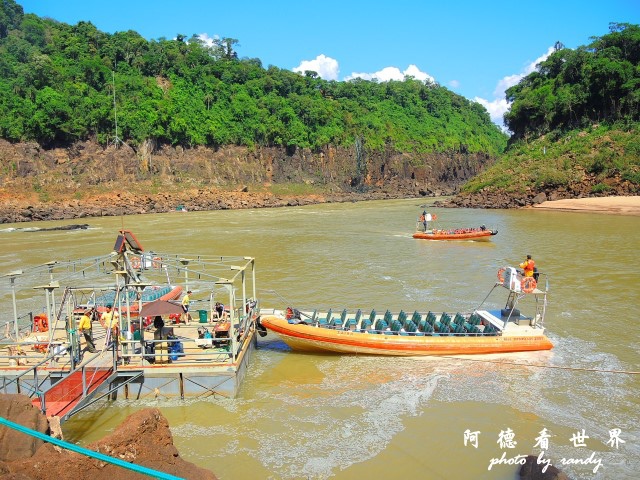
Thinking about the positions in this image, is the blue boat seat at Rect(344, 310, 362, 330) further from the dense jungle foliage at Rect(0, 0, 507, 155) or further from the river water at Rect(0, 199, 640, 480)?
the dense jungle foliage at Rect(0, 0, 507, 155)

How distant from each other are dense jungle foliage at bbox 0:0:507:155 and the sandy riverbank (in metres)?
53.1

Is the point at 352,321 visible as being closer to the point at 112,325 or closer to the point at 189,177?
the point at 112,325

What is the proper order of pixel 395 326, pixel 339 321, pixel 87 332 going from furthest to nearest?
pixel 339 321 < pixel 395 326 < pixel 87 332

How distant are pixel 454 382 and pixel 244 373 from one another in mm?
5252

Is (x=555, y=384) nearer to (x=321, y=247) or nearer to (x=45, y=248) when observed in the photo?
(x=321, y=247)

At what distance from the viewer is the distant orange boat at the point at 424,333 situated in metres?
14.2

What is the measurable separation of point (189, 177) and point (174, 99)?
49.6 ft

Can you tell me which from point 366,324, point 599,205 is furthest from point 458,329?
point 599,205

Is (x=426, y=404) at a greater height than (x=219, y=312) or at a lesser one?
lesser

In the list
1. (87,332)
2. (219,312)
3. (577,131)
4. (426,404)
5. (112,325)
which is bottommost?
(426,404)

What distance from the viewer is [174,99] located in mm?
90062

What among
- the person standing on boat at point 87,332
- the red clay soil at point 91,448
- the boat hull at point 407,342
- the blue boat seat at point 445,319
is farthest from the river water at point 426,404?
the red clay soil at point 91,448

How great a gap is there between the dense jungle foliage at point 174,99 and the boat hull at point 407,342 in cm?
7086

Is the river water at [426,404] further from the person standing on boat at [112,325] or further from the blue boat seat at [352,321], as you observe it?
the person standing on boat at [112,325]
